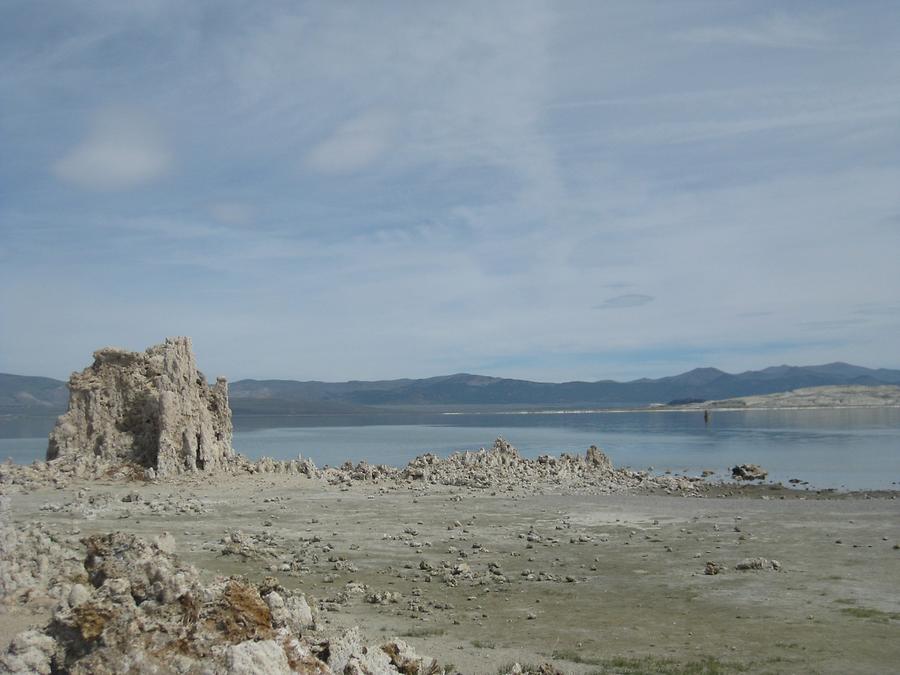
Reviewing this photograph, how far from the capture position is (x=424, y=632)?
11.5 m

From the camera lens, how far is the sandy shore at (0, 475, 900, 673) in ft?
35.8

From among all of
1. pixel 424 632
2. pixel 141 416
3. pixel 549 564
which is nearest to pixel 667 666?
pixel 424 632

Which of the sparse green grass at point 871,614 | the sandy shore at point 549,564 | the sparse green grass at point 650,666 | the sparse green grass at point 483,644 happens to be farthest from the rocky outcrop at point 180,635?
the sparse green grass at point 871,614

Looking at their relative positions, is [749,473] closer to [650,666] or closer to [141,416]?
[141,416]

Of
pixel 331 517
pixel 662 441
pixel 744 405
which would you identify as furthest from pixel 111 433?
pixel 744 405

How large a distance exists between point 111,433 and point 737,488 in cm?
2569

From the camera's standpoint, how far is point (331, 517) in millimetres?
21797

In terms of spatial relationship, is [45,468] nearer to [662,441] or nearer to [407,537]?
[407,537]

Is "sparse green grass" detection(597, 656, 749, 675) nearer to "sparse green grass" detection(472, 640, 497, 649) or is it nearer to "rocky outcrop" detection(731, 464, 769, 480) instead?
"sparse green grass" detection(472, 640, 497, 649)

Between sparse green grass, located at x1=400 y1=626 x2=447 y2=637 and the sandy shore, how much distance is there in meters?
0.04

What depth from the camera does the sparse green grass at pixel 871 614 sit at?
12125 millimetres

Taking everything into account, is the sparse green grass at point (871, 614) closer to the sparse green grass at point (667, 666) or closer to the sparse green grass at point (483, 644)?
the sparse green grass at point (667, 666)

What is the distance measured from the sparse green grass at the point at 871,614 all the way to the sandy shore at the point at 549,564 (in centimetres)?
5

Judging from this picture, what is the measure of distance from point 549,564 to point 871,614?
625 centimetres
